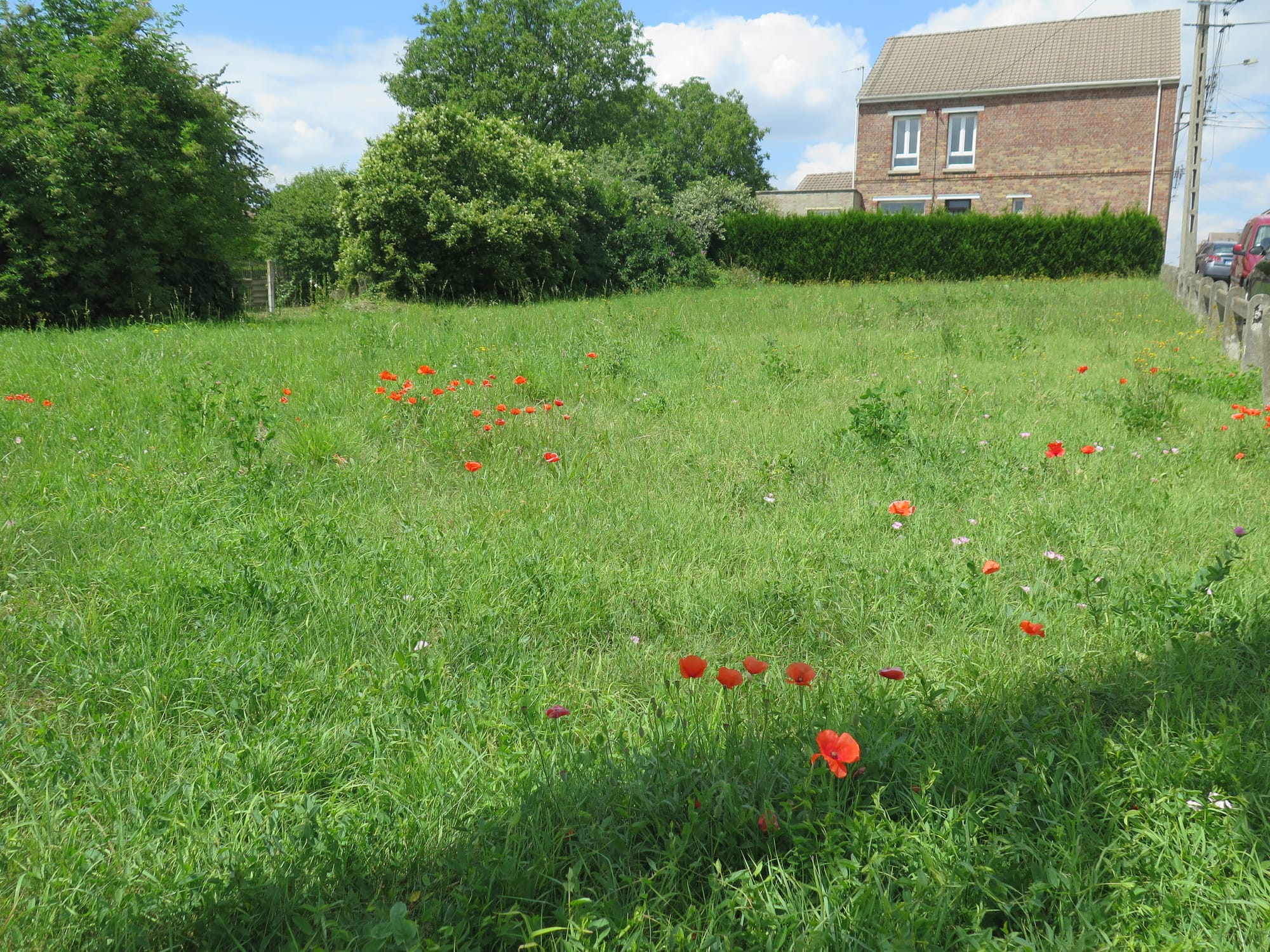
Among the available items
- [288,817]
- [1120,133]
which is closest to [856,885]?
[288,817]

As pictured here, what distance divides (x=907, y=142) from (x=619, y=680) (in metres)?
34.0

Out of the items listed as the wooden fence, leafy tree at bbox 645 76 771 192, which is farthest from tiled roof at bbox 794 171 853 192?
the wooden fence

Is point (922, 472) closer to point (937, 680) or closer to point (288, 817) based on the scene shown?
point (937, 680)

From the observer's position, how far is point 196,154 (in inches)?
503

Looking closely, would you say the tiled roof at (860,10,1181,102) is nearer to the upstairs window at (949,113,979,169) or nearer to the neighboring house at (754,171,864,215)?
the upstairs window at (949,113,979,169)

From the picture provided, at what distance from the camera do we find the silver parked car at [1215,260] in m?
23.0

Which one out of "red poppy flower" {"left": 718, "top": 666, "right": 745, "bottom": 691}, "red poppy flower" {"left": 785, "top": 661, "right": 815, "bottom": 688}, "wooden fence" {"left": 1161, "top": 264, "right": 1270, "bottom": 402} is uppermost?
"wooden fence" {"left": 1161, "top": 264, "right": 1270, "bottom": 402}

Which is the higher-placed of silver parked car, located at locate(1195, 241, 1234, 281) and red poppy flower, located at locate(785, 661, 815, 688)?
silver parked car, located at locate(1195, 241, 1234, 281)

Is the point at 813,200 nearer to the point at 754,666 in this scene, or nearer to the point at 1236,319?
the point at 1236,319

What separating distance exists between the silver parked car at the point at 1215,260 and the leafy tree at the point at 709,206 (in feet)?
39.3

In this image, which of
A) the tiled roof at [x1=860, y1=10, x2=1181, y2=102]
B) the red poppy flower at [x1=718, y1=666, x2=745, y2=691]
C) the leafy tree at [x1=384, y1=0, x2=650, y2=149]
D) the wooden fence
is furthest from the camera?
the leafy tree at [x1=384, y1=0, x2=650, y2=149]

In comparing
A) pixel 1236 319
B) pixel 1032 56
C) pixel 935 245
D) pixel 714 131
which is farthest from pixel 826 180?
pixel 1236 319

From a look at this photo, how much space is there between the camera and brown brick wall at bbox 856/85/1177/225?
94.3 ft

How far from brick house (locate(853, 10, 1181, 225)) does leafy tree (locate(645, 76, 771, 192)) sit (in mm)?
24137
